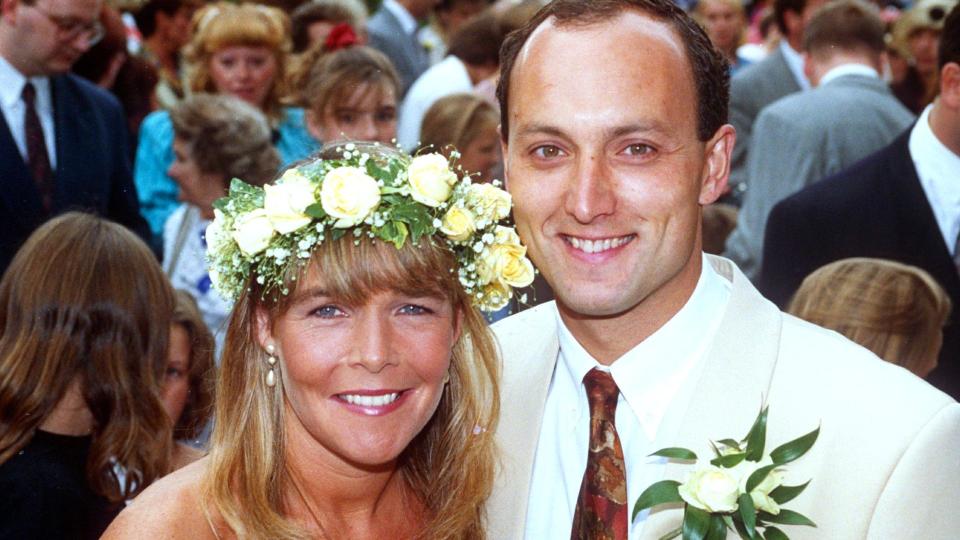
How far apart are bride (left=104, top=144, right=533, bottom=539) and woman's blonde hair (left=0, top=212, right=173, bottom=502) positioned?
91 centimetres

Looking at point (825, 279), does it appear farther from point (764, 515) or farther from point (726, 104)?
point (764, 515)

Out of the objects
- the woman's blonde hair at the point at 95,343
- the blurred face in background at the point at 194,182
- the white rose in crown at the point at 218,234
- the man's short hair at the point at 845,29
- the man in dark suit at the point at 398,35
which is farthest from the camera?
the man in dark suit at the point at 398,35

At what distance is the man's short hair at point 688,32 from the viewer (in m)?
3.34

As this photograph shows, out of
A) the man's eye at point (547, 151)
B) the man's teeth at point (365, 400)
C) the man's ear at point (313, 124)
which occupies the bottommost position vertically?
the man's teeth at point (365, 400)

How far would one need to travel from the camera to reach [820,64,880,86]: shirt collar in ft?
25.2

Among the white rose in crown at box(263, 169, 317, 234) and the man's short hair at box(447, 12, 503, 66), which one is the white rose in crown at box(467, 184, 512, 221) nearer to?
the white rose in crown at box(263, 169, 317, 234)

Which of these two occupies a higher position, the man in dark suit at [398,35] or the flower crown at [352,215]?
the man in dark suit at [398,35]

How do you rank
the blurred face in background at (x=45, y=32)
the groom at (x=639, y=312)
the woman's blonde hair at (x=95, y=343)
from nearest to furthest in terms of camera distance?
the groom at (x=639, y=312), the woman's blonde hair at (x=95, y=343), the blurred face in background at (x=45, y=32)

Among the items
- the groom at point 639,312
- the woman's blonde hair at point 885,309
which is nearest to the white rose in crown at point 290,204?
the groom at point 639,312

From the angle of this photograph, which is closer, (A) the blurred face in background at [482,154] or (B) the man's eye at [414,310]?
(B) the man's eye at [414,310]

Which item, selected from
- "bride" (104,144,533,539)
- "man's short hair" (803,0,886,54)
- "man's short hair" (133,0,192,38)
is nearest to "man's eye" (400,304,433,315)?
"bride" (104,144,533,539)

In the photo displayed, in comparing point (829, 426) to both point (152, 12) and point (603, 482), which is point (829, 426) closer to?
point (603, 482)

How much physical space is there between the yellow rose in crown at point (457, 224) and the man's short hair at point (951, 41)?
3.24m

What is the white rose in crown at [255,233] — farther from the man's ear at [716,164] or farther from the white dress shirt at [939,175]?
the white dress shirt at [939,175]
